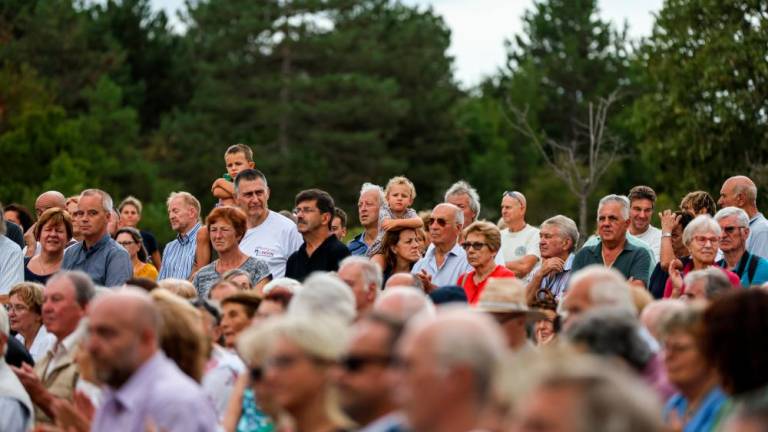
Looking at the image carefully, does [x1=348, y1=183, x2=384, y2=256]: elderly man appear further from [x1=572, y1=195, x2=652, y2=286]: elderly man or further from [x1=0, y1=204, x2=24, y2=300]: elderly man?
[x1=0, y1=204, x2=24, y2=300]: elderly man

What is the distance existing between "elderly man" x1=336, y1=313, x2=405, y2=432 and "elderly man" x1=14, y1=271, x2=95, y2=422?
12.3 ft

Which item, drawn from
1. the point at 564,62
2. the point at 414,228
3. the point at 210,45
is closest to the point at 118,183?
the point at 210,45

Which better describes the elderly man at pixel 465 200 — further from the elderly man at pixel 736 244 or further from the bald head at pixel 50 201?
the bald head at pixel 50 201

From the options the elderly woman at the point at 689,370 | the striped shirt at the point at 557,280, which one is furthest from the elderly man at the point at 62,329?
the striped shirt at the point at 557,280

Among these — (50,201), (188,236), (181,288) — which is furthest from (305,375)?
(50,201)

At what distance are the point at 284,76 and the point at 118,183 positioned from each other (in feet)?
26.6

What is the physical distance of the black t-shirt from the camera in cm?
1232

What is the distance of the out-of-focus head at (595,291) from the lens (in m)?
7.38

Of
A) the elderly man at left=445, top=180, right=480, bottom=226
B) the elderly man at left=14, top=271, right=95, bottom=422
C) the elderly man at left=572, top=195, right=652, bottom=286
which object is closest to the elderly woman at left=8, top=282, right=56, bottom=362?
the elderly man at left=14, top=271, right=95, bottom=422

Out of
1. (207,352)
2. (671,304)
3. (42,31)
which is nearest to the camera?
(671,304)

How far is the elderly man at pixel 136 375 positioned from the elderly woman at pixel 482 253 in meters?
4.82

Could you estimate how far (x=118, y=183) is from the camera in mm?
53812

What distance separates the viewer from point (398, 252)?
12.4 meters

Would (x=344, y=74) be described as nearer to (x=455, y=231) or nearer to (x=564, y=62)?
(x=564, y=62)
